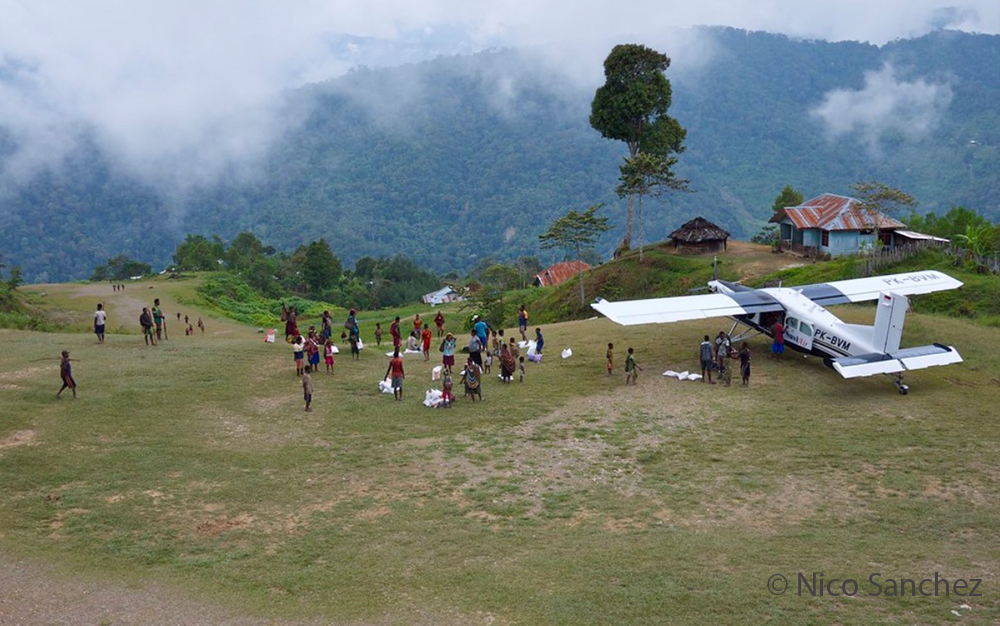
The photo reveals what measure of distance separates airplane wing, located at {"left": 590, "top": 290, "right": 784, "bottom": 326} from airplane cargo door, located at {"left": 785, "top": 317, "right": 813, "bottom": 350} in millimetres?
654

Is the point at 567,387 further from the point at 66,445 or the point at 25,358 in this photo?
the point at 25,358

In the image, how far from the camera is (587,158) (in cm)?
18775

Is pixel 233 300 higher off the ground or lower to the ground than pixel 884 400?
lower

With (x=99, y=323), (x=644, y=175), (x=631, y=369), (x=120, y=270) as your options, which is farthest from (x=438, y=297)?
(x=631, y=369)

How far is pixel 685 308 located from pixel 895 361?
21.5 ft

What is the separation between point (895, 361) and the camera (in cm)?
2186

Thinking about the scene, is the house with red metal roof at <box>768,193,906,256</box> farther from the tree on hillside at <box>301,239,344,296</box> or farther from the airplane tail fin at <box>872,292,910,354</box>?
the tree on hillside at <box>301,239,344,296</box>

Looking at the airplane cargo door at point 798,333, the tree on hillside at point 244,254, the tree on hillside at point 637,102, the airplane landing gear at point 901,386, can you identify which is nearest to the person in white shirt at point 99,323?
the airplane cargo door at point 798,333

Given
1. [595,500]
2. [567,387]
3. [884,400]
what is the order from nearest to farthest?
[595,500] → [884,400] → [567,387]

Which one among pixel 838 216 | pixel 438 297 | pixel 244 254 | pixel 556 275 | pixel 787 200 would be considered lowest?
pixel 438 297

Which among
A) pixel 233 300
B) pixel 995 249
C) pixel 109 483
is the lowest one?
pixel 233 300

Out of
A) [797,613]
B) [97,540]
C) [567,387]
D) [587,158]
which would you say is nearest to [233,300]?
[567,387]

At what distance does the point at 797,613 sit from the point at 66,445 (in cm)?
1623

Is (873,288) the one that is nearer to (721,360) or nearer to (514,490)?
(721,360)
